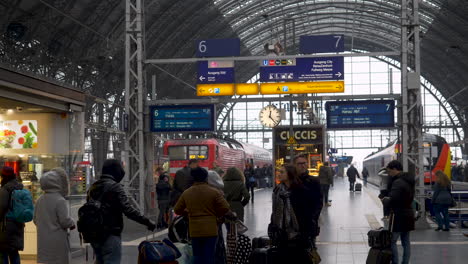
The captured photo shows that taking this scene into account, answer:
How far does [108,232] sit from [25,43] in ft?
89.5

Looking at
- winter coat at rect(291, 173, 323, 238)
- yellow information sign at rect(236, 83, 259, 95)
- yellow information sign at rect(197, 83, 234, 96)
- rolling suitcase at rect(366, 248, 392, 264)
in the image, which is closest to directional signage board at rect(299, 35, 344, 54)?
yellow information sign at rect(236, 83, 259, 95)

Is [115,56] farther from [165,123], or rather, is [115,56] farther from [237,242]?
[237,242]

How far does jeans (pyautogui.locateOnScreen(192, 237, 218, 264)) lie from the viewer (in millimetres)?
8859

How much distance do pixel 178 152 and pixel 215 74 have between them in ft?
42.0

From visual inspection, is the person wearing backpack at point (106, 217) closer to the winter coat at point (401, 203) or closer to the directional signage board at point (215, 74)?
the winter coat at point (401, 203)

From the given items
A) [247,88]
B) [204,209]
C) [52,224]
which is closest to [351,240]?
[204,209]

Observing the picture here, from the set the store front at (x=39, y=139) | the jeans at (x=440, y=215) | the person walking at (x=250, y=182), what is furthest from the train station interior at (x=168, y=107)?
the person walking at (x=250, y=182)

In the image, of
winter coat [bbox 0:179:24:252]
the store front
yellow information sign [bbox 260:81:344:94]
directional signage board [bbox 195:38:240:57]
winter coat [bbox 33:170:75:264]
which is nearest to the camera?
winter coat [bbox 33:170:75:264]

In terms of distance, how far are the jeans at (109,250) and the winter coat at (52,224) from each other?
470 mm

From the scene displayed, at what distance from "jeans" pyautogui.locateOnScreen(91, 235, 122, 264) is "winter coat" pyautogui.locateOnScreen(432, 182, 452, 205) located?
11008 mm

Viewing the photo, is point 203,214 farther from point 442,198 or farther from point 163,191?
point 442,198

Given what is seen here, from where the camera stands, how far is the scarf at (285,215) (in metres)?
8.51

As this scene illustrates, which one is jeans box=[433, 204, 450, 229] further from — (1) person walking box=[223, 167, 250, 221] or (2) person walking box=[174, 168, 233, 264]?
(2) person walking box=[174, 168, 233, 264]

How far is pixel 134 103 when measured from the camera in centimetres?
1895
